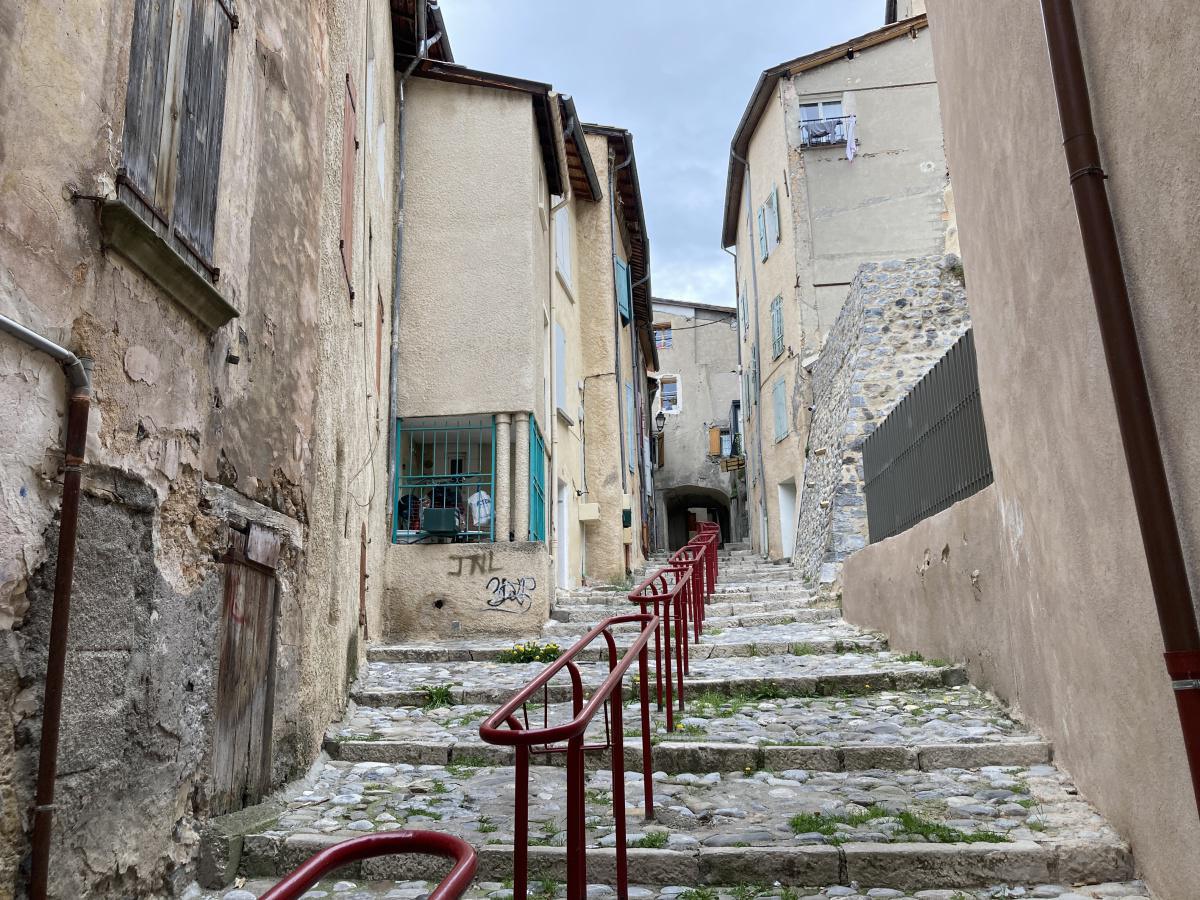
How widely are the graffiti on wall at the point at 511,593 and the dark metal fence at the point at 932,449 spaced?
12.4 ft

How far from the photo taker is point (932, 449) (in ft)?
24.4

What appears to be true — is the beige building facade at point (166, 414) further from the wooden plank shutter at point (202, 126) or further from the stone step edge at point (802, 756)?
the stone step edge at point (802, 756)

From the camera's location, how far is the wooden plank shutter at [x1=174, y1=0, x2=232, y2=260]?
3.76 m

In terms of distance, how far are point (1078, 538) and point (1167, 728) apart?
0.95 meters

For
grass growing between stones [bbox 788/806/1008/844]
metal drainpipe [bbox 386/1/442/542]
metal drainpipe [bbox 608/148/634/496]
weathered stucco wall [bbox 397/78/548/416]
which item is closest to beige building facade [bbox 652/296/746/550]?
metal drainpipe [bbox 608/148/634/496]

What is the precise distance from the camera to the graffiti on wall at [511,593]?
9859 mm

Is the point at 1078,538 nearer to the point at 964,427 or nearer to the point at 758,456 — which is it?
A: the point at 964,427

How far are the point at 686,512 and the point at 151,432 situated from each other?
3243 cm

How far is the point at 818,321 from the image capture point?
18234 mm

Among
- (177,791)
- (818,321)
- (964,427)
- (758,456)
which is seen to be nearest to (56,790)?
(177,791)

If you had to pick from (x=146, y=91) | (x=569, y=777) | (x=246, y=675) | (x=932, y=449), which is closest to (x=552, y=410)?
(x=932, y=449)

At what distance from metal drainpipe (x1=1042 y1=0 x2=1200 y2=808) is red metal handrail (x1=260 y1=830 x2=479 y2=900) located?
227 cm

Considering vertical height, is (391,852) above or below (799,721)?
above

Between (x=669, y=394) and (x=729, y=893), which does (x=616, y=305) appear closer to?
(x=729, y=893)
